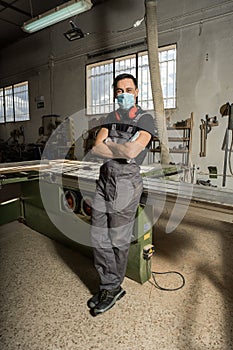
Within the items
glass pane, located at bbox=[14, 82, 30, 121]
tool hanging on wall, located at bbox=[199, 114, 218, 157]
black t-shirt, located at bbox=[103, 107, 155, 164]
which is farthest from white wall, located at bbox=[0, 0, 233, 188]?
Answer: black t-shirt, located at bbox=[103, 107, 155, 164]

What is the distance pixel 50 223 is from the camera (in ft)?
7.25

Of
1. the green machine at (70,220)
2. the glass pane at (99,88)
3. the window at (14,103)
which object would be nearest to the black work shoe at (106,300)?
the green machine at (70,220)

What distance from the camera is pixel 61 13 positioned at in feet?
10.1

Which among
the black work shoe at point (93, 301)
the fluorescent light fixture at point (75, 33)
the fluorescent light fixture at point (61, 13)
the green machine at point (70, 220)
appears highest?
the fluorescent light fixture at point (75, 33)

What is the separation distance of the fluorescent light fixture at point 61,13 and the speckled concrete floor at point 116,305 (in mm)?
2735

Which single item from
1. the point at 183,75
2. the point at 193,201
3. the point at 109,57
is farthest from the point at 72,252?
the point at 109,57

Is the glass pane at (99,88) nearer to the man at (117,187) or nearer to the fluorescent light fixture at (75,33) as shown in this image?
the fluorescent light fixture at (75,33)

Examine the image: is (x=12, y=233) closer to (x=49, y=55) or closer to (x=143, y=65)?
(x=143, y=65)

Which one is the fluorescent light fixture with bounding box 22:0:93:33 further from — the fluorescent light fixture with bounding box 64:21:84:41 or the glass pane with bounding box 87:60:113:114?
the glass pane with bounding box 87:60:113:114

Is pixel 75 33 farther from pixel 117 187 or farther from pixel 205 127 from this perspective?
pixel 117 187

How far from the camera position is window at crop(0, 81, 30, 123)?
6.95 m

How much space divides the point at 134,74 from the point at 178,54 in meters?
1.03

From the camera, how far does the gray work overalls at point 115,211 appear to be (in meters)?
1.25

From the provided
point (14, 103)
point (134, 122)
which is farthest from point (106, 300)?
point (14, 103)
